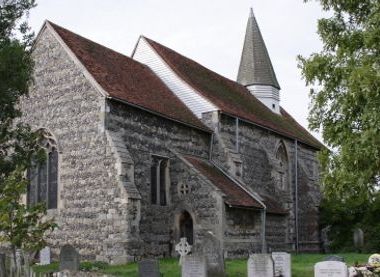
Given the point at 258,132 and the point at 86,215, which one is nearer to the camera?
the point at 86,215

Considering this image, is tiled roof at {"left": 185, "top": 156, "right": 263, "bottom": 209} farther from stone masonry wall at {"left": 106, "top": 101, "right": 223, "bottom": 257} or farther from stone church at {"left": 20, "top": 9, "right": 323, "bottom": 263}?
stone masonry wall at {"left": 106, "top": 101, "right": 223, "bottom": 257}

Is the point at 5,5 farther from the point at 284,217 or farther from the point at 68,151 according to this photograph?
the point at 284,217

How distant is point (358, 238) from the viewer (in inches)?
1110

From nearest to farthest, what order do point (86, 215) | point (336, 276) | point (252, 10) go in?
1. point (336, 276)
2. point (86, 215)
3. point (252, 10)

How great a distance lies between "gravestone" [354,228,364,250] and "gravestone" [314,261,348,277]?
14.9 metres

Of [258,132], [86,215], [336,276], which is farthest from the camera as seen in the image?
[258,132]

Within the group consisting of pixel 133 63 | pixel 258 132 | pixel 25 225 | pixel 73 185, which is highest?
pixel 133 63

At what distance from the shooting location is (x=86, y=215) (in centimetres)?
2034

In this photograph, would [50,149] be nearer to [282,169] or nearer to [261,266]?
[261,266]

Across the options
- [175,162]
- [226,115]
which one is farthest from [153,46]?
[175,162]

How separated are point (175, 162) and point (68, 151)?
416cm

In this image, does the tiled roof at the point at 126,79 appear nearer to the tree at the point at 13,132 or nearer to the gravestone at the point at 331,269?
the tree at the point at 13,132

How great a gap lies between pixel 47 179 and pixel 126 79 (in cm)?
497

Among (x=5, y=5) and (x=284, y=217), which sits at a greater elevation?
(x=5, y=5)
